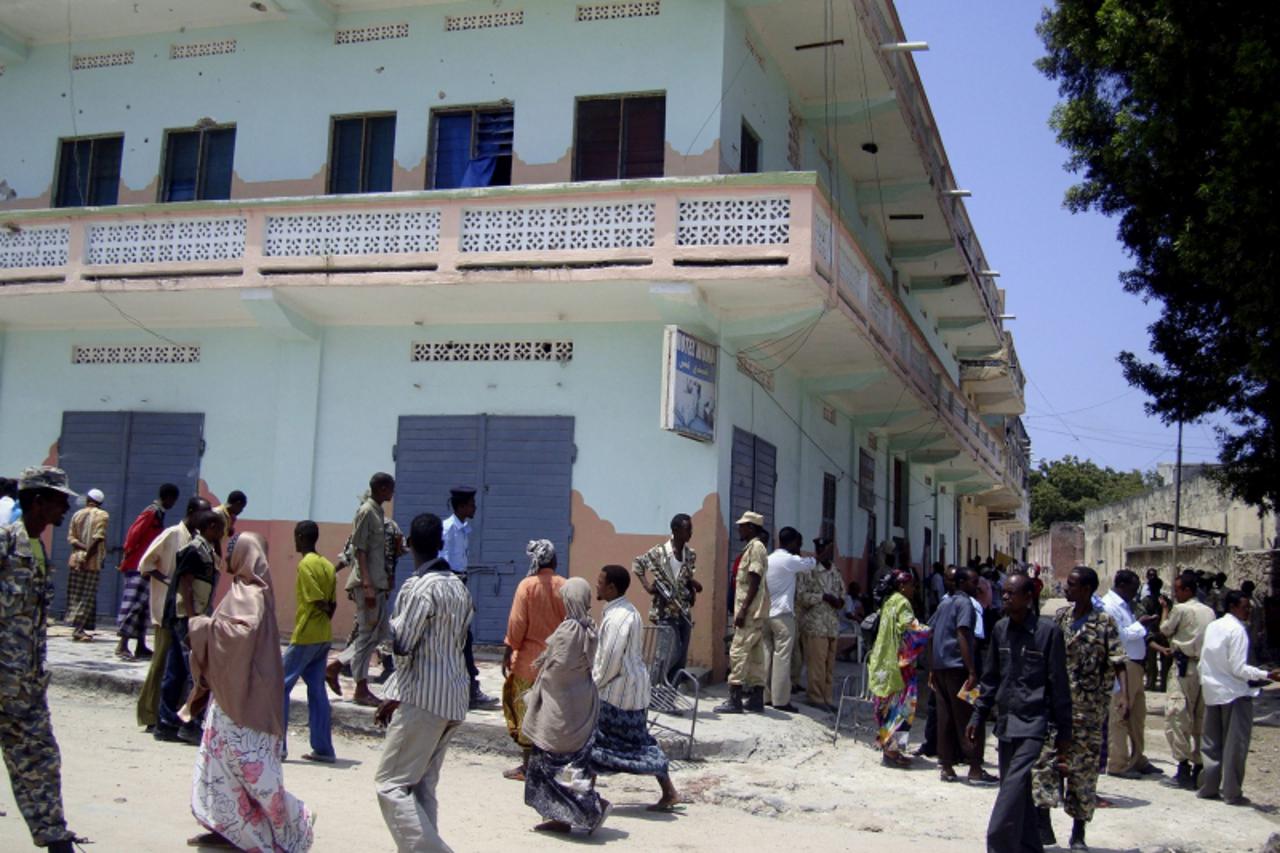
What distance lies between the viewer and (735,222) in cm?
1060

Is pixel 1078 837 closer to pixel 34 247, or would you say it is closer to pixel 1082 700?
pixel 1082 700

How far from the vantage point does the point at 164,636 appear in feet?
24.7

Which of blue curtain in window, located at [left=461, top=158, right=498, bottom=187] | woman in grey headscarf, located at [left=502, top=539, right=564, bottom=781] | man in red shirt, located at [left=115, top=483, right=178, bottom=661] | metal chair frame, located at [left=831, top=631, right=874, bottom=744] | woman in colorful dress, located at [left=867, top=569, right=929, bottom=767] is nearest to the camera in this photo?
woman in grey headscarf, located at [left=502, top=539, right=564, bottom=781]

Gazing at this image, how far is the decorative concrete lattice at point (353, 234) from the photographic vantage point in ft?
37.7

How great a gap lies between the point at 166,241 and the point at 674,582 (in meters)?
7.14

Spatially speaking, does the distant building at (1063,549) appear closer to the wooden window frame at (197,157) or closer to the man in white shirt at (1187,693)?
the man in white shirt at (1187,693)

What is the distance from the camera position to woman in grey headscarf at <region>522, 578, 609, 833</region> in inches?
236

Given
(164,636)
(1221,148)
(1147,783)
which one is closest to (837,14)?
(1221,148)

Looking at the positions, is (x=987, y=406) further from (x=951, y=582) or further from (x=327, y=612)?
(x=327, y=612)

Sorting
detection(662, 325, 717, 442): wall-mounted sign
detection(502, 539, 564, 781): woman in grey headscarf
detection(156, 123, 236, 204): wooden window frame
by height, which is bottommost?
detection(502, 539, 564, 781): woman in grey headscarf

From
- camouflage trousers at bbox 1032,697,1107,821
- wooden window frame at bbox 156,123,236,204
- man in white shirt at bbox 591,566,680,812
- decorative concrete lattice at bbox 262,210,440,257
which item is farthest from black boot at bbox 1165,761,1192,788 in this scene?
wooden window frame at bbox 156,123,236,204

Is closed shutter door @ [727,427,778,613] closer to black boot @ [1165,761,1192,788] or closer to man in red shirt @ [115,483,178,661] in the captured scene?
black boot @ [1165,761,1192,788]

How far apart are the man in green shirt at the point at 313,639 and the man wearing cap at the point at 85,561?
495 cm

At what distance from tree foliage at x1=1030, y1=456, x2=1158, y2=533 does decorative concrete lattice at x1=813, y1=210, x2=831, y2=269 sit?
194 ft
